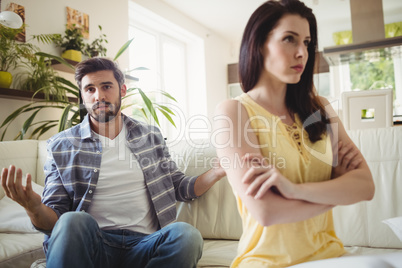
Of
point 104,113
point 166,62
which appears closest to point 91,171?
point 104,113

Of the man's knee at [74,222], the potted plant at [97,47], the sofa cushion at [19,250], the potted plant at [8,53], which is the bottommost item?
the sofa cushion at [19,250]

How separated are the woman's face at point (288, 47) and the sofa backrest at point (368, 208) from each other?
2.81ft

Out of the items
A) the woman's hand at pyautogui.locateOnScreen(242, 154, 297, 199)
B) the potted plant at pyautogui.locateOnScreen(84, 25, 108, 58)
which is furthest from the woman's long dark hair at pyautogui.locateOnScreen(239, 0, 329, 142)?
the potted plant at pyautogui.locateOnScreen(84, 25, 108, 58)

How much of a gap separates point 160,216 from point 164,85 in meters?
4.08

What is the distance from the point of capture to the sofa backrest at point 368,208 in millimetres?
1396

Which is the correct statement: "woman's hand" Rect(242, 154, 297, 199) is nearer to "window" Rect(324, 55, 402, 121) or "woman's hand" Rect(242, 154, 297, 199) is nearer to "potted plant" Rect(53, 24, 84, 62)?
"potted plant" Rect(53, 24, 84, 62)

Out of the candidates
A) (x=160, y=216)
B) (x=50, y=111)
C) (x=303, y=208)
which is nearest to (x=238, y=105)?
(x=303, y=208)

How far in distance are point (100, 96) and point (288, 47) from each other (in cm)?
103

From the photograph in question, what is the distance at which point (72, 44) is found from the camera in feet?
10.2

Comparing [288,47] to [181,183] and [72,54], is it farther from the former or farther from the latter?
[72,54]

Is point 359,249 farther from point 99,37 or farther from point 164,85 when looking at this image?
point 164,85

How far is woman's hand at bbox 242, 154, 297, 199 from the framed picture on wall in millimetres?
3049

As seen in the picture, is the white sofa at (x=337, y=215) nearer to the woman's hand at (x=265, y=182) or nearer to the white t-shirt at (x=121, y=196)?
the white t-shirt at (x=121, y=196)

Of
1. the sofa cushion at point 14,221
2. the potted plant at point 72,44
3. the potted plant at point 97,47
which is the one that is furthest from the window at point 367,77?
the sofa cushion at point 14,221
